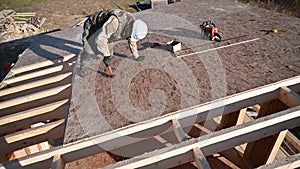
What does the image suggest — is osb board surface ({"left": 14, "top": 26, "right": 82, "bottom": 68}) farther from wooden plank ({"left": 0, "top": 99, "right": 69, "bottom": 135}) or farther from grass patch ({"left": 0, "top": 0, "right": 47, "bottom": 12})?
grass patch ({"left": 0, "top": 0, "right": 47, "bottom": 12})

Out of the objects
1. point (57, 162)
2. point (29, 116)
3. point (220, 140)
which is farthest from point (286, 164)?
point (29, 116)

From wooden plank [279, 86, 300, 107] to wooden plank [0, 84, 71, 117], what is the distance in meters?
3.89

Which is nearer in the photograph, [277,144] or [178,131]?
[178,131]

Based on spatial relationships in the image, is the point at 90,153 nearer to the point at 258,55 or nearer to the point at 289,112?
the point at 289,112

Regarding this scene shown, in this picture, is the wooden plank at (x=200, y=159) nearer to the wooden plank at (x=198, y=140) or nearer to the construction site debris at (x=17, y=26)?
the wooden plank at (x=198, y=140)

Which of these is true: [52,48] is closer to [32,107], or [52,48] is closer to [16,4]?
[32,107]

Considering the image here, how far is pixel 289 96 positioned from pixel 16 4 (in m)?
21.5

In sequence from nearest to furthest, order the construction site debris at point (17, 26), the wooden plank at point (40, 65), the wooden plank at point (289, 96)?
the wooden plank at point (289, 96) < the wooden plank at point (40, 65) < the construction site debris at point (17, 26)

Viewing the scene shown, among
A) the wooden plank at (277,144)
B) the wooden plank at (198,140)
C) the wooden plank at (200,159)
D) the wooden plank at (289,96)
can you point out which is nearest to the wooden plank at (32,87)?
the wooden plank at (198,140)

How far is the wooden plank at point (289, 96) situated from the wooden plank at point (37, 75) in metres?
4.56

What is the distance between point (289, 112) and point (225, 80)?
1266 millimetres

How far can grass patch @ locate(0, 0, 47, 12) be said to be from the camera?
1899 centimetres

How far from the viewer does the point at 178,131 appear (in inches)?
135

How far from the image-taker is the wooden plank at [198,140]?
314 centimetres
